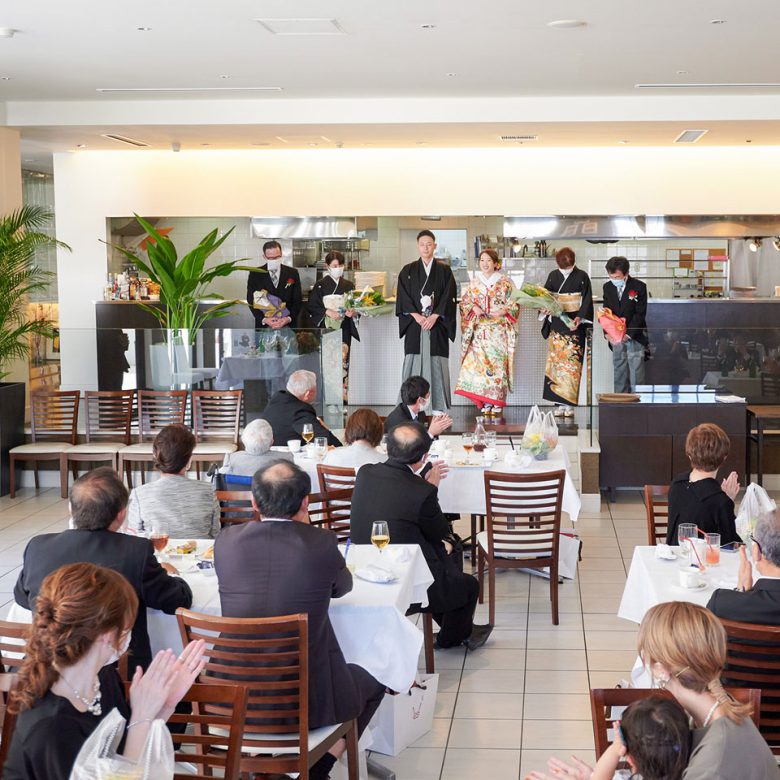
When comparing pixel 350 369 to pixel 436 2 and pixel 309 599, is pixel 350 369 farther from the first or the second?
pixel 309 599

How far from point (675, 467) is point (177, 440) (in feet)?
18.0

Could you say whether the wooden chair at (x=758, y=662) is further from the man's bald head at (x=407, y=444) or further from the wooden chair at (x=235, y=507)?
the wooden chair at (x=235, y=507)

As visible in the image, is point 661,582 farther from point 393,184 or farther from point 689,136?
point 393,184

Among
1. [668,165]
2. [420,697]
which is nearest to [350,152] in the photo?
[668,165]

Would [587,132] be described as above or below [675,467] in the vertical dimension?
above

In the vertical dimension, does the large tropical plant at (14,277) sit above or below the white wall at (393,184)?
below

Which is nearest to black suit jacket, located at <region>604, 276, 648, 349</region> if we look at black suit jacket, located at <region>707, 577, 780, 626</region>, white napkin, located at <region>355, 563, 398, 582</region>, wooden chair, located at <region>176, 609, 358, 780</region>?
white napkin, located at <region>355, 563, 398, 582</region>

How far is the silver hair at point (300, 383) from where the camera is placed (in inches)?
297

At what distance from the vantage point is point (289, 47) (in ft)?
26.3

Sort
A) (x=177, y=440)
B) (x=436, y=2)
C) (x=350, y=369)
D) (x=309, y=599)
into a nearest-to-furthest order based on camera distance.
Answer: (x=309, y=599) < (x=177, y=440) < (x=436, y=2) < (x=350, y=369)

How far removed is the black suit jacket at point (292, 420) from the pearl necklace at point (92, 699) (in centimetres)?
506

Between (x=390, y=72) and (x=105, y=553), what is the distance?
20.6ft

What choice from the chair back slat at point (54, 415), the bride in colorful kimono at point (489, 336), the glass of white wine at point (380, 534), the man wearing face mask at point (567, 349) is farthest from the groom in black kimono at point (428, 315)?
the glass of white wine at point (380, 534)

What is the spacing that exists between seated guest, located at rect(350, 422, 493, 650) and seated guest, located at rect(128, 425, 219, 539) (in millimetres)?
747
